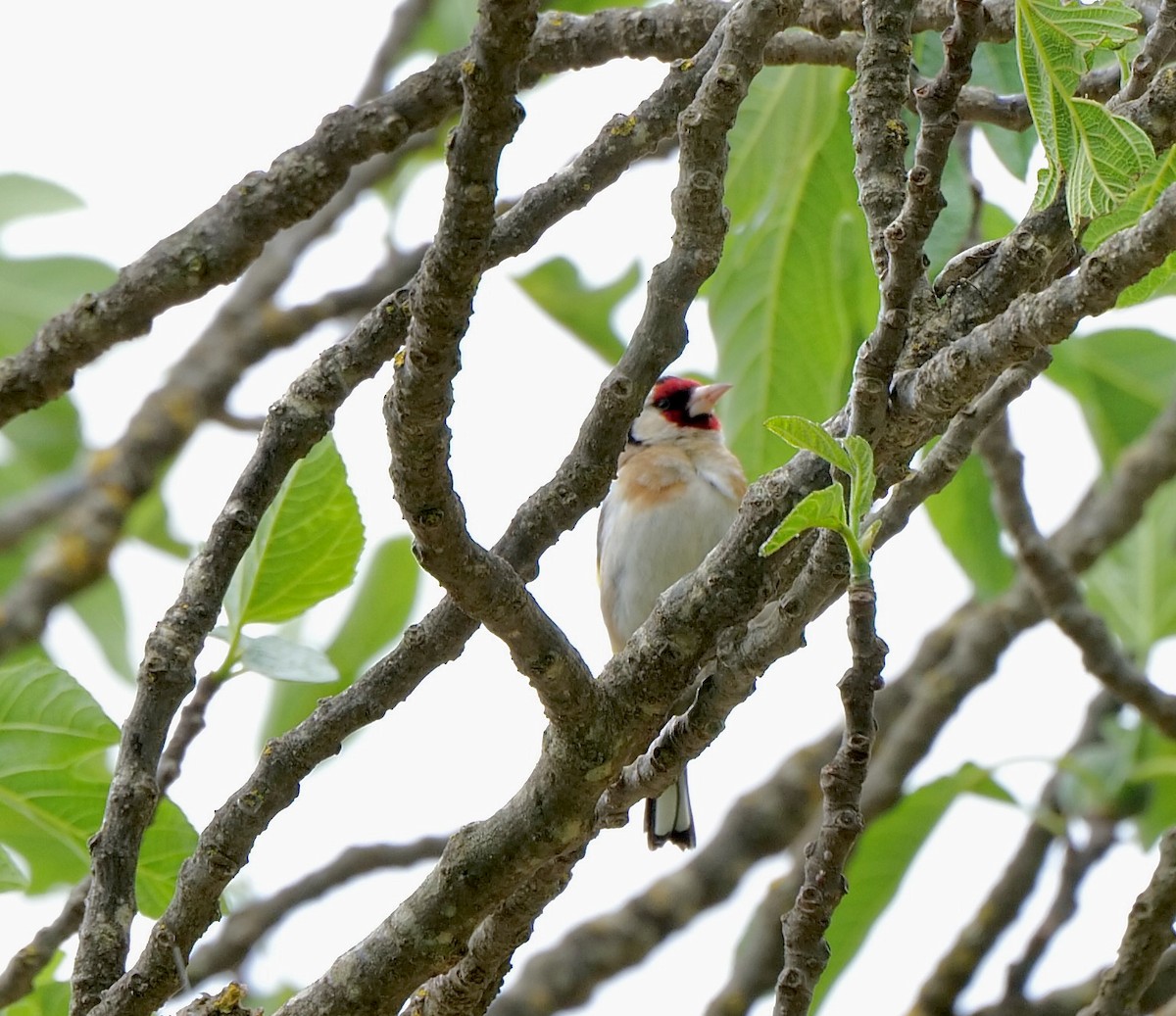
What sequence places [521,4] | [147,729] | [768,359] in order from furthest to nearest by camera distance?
1. [768,359]
2. [147,729]
3. [521,4]

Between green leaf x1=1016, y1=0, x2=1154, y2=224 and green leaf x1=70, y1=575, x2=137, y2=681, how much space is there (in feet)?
12.9

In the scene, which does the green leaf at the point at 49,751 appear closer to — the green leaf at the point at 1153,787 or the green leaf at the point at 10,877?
the green leaf at the point at 10,877

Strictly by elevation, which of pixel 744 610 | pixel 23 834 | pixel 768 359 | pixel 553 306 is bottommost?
pixel 744 610

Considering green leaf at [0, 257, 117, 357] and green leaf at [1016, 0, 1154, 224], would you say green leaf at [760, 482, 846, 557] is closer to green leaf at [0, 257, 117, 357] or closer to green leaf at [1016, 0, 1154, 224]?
green leaf at [1016, 0, 1154, 224]

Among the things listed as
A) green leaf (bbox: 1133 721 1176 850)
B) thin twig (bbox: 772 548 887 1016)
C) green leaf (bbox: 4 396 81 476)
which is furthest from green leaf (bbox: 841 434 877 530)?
green leaf (bbox: 4 396 81 476)

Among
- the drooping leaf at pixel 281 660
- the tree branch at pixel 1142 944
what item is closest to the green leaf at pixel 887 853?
the tree branch at pixel 1142 944

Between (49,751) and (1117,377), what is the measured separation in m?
2.88

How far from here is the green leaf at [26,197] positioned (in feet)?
12.2

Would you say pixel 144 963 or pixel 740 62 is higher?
pixel 740 62

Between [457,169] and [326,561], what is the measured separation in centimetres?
125

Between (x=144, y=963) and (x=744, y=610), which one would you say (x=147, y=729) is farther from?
(x=744, y=610)

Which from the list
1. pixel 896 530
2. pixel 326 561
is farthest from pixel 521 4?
pixel 326 561

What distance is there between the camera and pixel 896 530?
2104 millimetres

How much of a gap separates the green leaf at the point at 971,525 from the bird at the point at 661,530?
1111 mm
